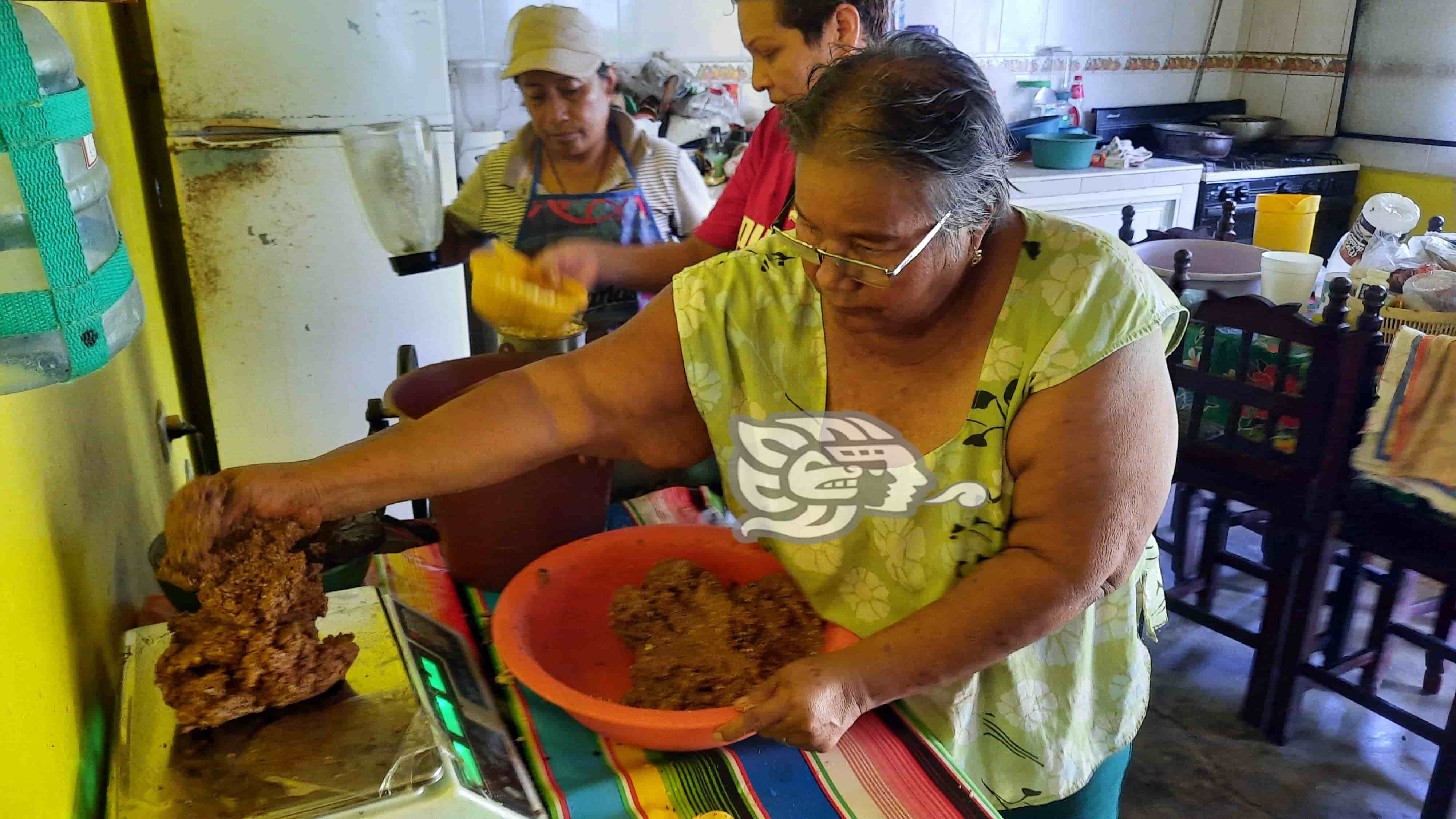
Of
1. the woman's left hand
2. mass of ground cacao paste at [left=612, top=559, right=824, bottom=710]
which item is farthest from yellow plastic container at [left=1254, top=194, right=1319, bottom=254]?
the woman's left hand

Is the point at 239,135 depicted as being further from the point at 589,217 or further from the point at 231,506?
the point at 231,506

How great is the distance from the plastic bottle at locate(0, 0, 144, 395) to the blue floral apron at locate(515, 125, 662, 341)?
1489mm

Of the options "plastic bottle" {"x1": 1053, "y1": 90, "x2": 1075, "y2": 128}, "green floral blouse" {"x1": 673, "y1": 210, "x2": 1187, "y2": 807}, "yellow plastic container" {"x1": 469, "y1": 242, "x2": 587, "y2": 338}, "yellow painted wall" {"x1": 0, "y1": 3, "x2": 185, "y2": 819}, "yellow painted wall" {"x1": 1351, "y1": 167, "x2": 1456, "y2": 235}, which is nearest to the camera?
"yellow painted wall" {"x1": 0, "y1": 3, "x2": 185, "y2": 819}

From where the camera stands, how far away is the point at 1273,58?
4973 mm

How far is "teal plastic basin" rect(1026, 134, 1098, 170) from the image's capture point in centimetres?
412

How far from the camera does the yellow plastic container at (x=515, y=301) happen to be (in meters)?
1.26

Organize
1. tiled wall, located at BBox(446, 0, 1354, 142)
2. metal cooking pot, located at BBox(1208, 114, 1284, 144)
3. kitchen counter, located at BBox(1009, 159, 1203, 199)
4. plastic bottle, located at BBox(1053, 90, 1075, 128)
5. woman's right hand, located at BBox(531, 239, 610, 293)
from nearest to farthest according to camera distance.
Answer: woman's right hand, located at BBox(531, 239, 610, 293) → tiled wall, located at BBox(446, 0, 1354, 142) → kitchen counter, located at BBox(1009, 159, 1203, 199) → plastic bottle, located at BBox(1053, 90, 1075, 128) → metal cooking pot, located at BBox(1208, 114, 1284, 144)

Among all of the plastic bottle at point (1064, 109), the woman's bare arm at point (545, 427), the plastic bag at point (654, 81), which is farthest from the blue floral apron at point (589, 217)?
the plastic bottle at point (1064, 109)

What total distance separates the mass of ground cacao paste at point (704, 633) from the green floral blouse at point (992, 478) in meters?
0.05

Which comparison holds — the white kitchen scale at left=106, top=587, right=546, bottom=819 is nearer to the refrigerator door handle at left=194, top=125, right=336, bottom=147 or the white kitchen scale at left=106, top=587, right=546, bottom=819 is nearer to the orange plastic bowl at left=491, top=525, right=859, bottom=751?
the orange plastic bowl at left=491, top=525, right=859, bottom=751

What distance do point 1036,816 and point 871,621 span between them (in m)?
0.34

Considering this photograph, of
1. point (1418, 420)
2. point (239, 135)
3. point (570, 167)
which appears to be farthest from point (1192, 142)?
point (239, 135)

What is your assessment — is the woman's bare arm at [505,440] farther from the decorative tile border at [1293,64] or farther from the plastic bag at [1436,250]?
the decorative tile border at [1293,64]

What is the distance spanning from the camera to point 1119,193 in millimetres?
4152
